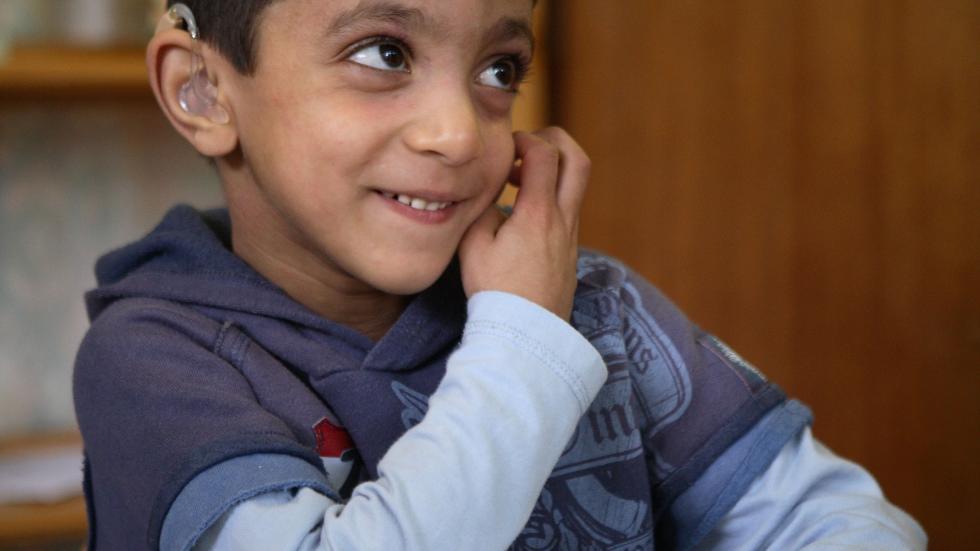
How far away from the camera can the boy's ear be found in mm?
919

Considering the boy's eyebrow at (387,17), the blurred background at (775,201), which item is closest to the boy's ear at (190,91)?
the boy's eyebrow at (387,17)

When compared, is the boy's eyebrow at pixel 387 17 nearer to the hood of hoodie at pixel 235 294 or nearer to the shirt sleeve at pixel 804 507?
the hood of hoodie at pixel 235 294

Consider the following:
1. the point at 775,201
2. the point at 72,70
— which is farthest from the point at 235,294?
the point at 775,201

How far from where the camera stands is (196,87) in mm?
937

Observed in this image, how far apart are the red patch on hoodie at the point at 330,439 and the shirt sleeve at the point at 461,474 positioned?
0.12 m

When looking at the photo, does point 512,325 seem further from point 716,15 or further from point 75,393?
point 716,15

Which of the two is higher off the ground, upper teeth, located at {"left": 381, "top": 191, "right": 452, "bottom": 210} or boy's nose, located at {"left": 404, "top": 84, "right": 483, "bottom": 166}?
boy's nose, located at {"left": 404, "top": 84, "right": 483, "bottom": 166}

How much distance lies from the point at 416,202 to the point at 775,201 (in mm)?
1455

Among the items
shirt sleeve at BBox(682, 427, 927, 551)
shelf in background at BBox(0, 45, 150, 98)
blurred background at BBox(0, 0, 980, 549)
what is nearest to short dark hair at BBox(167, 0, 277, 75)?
shirt sleeve at BBox(682, 427, 927, 551)

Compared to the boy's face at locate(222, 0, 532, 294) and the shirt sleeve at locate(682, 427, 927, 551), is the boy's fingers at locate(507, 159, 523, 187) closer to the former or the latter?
the boy's face at locate(222, 0, 532, 294)

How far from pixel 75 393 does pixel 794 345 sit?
1.61 meters

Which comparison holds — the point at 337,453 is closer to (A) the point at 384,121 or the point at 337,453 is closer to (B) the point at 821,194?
(A) the point at 384,121

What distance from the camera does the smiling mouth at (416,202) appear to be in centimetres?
85

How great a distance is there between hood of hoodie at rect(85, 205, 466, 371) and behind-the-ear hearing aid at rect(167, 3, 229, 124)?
0.10 m
